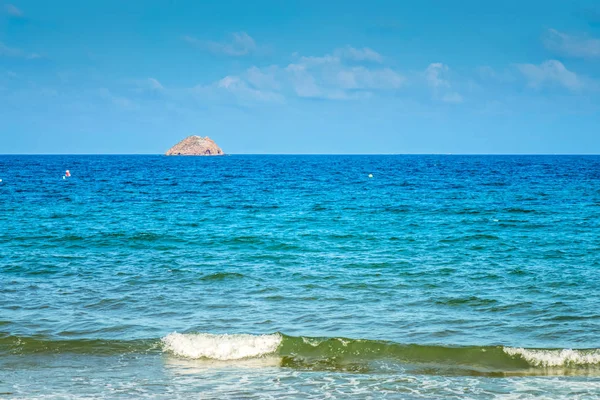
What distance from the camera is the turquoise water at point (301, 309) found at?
39.7ft

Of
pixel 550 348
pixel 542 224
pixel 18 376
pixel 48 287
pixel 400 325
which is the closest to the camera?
pixel 18 376

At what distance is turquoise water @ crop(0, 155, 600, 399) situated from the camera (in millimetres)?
12102

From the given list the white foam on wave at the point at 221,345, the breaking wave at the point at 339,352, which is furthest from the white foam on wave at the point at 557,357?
the white foam on wave at the point at 221,345

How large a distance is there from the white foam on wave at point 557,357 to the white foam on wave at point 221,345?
5382mm

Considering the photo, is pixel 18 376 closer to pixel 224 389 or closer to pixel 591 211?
pixel 224 389

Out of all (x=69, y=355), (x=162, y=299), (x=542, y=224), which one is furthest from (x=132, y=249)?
(x=542, y=224)

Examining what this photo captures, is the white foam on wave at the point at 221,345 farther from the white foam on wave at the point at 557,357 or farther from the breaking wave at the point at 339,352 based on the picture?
the white foam on wave at the point at 557,357

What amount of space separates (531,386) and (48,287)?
47.8ft

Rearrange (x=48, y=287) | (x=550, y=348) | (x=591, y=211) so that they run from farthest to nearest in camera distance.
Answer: (x=591, y=211), (x=48, y=287), (x=550, y=348)

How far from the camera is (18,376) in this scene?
482 inches

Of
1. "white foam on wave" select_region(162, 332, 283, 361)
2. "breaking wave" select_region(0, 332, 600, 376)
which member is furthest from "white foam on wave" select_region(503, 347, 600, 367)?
"white foam on wave" select_region(162, 332, 283, 361)

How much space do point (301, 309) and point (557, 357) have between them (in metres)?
6.71

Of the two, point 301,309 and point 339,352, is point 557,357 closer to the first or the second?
point 339,352

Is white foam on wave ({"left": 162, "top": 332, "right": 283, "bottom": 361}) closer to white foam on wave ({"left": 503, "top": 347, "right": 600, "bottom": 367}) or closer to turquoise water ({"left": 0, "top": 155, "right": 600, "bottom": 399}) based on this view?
turquoise water ({"left": 0, "top": 155, "right": 600, "bottom": 399})
